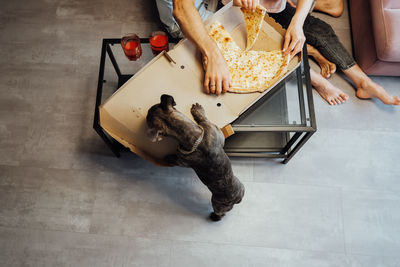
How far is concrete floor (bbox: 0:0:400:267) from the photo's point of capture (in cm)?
146

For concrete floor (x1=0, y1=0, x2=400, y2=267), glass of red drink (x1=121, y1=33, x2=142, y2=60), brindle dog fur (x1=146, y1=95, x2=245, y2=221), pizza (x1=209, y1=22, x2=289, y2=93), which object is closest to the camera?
brindle dog fur (x1=146, y1=95, x2=245, y2=221)

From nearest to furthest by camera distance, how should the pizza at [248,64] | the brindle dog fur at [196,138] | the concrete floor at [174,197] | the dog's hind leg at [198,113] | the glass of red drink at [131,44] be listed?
1. the brindle dog fur at [196,138]
2. the dog's hind leg at [198,113]
3. the pizza at [248,64]
4. the glass of red drink at [131,44]
5. the concrete floor at [174,197]

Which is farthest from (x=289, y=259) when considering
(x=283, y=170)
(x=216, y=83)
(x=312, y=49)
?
(x=312, y=49)

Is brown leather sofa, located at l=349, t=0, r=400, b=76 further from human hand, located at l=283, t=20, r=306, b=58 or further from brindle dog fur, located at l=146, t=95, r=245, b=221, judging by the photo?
brindle dog fur, located at l=146, t=95, r=245, b=221

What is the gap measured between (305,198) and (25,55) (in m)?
2.07

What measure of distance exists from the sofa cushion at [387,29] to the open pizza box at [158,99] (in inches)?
27.1

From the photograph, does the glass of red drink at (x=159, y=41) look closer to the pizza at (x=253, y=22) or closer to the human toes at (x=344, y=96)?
the pizza at (x=253, y=22)

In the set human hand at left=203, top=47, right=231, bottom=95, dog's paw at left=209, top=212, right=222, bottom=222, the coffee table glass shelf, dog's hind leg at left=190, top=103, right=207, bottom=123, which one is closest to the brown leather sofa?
the coffee table glass shelf

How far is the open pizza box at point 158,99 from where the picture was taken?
1113mm

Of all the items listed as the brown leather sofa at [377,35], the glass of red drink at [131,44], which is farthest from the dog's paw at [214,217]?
the brown leather sofa at [377,35]

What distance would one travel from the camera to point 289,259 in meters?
1.44

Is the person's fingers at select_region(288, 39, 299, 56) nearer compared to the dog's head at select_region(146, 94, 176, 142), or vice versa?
the dog's head at select_region(146, 94, 176, 142)

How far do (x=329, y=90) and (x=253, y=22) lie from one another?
78 cm

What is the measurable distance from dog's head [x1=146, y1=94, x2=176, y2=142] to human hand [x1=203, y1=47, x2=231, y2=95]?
25 cm
